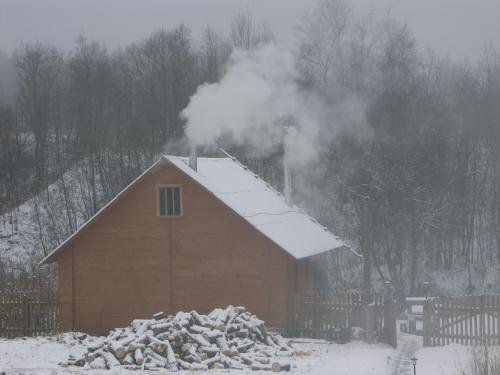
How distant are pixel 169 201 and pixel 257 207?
316 centimetres

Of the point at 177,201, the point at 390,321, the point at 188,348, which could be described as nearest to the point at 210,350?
the point at 188,348

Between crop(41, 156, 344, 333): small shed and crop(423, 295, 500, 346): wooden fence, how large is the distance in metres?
4.79

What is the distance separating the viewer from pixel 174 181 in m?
27.2

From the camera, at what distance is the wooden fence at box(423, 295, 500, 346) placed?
22391 mm

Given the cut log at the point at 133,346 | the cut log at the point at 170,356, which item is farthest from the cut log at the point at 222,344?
the cut log at the point at 133,346

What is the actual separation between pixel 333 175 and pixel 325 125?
4.24 metres

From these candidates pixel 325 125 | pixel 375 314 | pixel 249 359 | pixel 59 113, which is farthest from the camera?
pixel 59 113

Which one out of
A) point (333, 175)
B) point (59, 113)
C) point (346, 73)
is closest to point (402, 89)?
point (346, 73)

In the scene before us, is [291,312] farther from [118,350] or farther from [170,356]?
[118,350]

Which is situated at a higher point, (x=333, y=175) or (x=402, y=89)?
(x=402, y=89)

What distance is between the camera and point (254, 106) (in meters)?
33.2

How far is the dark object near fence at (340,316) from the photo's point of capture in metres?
23.4

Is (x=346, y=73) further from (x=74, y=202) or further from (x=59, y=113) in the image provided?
(x=59, y=113)

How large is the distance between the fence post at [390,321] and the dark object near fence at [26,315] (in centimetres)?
1175
